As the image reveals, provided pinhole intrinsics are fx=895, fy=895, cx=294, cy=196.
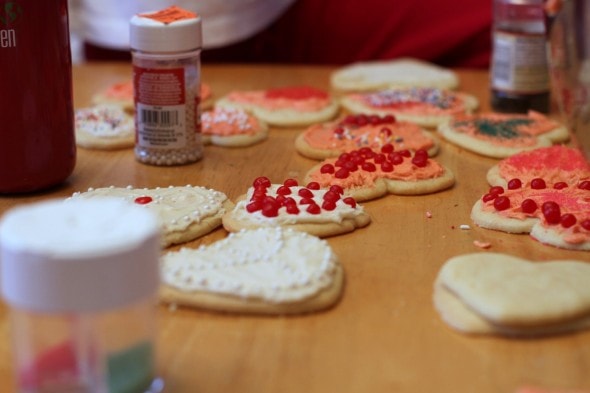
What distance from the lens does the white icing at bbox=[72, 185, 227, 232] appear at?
109 cm

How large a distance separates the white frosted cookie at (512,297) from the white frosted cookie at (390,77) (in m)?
0.91

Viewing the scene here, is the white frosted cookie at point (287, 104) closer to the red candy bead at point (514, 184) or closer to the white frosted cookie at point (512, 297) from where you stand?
the red candy bead at point (514, 184)

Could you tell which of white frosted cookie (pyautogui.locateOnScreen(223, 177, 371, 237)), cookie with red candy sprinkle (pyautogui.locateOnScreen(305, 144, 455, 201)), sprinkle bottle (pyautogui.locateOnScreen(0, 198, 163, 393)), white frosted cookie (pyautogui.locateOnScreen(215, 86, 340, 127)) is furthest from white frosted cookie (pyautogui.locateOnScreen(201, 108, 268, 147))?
sprinkle bottle (pyautogui.locateOnScreen(0, 198, 163, 393))

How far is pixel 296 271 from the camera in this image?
0.94 metres

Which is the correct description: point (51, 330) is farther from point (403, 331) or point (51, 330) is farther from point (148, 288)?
point (403, 331)

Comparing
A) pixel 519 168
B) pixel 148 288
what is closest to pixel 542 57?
pixel 519 168

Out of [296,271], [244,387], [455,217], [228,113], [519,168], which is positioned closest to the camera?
[244,387]

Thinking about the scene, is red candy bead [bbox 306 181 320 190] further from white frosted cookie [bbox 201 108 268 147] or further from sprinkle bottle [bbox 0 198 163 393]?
sprinkle bottle [bbox 0 198 163 393]

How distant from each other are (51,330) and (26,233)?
0.08 metres

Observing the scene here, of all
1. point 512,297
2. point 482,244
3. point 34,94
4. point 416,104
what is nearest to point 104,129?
point 34,94

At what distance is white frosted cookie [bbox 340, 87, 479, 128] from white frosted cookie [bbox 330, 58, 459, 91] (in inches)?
2.6

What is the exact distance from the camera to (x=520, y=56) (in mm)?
1569

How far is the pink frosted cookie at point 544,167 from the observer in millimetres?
1274

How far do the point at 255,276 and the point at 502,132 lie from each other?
0.71m
